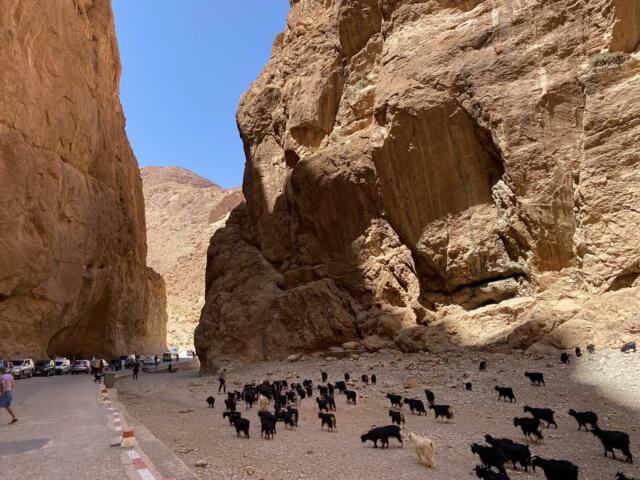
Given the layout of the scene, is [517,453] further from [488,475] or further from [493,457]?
[488,475]

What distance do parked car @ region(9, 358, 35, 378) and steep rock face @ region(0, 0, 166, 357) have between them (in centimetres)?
270

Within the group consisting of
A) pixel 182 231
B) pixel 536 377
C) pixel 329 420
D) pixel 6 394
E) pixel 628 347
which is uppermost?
pixel 182 231

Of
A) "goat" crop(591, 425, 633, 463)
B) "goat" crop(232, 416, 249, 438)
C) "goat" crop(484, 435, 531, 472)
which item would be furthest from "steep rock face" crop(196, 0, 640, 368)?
"goat" crop(232, 416, 249, 438)

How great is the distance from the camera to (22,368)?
31938mm

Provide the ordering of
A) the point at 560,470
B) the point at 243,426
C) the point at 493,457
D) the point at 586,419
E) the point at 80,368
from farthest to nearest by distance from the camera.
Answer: the point at 80,368, the point at 243,426, the point at 586,419, the point at 493,457, the point at 560,470

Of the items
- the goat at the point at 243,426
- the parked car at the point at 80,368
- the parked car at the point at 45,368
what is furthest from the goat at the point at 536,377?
the parked car at the point at 80,368

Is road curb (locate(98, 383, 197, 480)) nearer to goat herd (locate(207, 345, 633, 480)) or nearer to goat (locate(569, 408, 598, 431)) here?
goat herd (locate(207, 345, 633, 480))

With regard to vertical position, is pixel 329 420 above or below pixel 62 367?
below

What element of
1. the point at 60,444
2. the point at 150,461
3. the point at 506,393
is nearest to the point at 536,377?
the point at 506,393

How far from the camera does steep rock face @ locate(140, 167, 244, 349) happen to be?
9950cm

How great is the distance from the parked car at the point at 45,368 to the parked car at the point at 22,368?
1025 mm

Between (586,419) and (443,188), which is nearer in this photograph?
(586,419)

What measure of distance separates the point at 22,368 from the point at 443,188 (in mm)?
27502

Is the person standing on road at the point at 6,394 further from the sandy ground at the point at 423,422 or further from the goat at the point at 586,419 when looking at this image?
the goat at the point at 586,419
